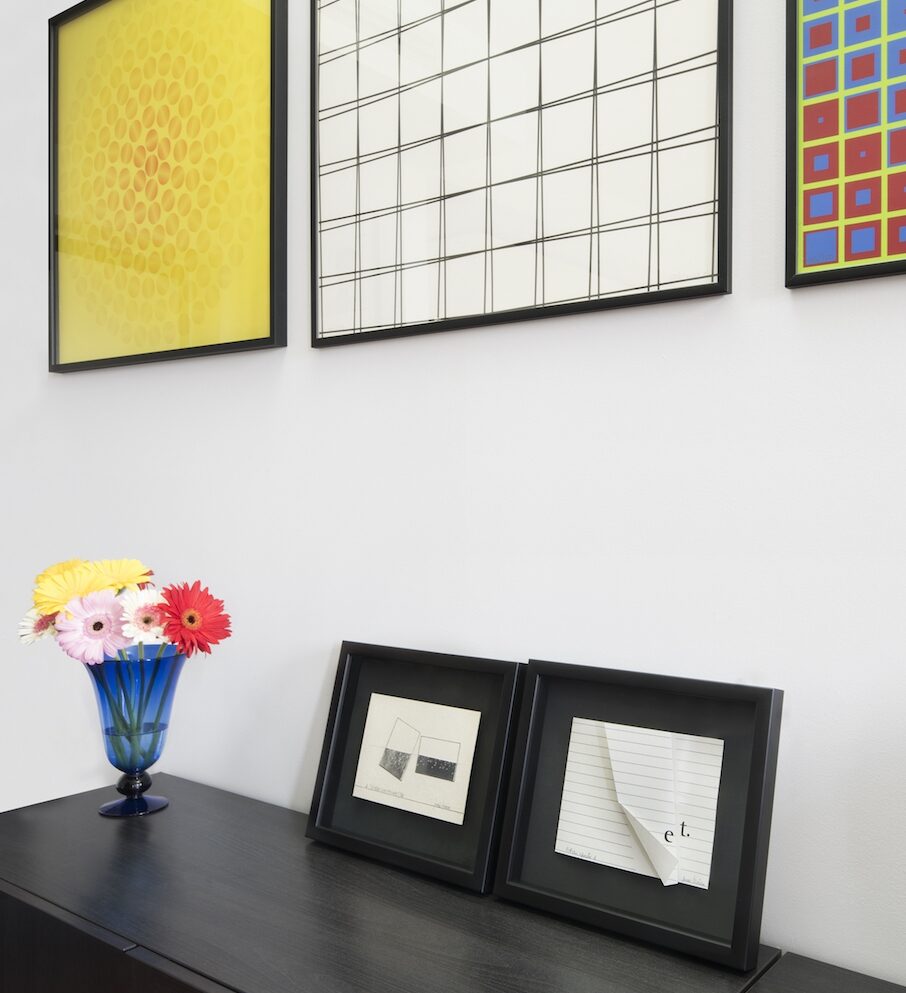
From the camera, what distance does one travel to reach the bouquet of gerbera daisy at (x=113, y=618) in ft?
4.32

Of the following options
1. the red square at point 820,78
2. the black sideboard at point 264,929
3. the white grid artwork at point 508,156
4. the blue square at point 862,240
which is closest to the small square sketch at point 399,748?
the black sideboard at point 264,929

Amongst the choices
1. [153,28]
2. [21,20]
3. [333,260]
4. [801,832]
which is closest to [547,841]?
[801,832]

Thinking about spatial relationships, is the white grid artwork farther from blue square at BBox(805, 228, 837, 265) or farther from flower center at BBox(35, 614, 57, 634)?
flower center at BBox(35, 614, 57, 634)

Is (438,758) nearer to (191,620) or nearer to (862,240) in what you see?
(191,620)

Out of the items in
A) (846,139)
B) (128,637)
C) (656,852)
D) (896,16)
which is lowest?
(656,852)

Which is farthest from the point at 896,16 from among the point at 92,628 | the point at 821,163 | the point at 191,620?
the point at 92,628

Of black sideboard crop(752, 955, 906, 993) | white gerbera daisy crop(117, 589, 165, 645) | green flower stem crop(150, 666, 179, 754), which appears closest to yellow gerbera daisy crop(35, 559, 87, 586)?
white gerbera daisy crop(117, 589, 165, 645)

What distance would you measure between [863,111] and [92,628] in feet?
3.81

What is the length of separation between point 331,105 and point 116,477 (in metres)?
0.79

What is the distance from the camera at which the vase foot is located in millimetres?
1371

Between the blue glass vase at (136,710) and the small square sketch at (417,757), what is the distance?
36 cm

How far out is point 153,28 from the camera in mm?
1633

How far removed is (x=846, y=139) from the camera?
0.92 meters

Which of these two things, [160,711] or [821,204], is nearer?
[821,204]
